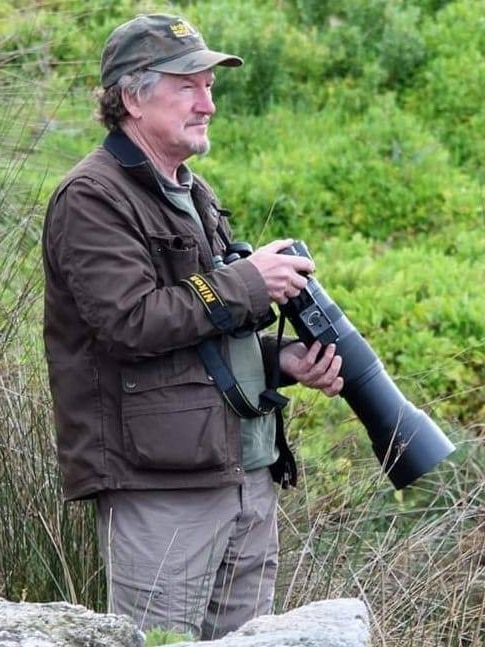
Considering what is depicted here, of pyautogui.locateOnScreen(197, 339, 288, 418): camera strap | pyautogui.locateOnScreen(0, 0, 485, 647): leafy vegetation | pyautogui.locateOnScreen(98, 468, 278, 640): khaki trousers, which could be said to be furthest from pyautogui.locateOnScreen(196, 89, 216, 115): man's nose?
pyautogui.locateOnScreen(0, 0, 485, 647): leafy vegetation

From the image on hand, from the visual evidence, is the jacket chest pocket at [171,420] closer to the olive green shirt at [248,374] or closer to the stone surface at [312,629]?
the olive green shirt at [248,374]

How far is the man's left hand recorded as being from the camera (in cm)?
347

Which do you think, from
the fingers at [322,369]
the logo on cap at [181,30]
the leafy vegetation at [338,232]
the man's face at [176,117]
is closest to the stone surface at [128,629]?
the leafy vegetation at [338,232]

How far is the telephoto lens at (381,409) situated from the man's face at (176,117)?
0.37 metres

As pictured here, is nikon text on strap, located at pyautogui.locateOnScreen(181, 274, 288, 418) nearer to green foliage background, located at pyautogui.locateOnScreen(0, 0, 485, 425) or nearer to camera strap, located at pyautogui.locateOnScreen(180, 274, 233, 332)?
camera strap, located at pyautogui.locateOnScreen(180, 274, 233, 332)

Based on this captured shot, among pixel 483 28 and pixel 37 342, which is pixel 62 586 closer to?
pixel 37 342

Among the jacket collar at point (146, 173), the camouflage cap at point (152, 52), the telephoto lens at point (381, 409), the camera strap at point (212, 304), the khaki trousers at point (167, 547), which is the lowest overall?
the khaki trousers at point (167, 547)

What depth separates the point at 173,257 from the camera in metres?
3.29

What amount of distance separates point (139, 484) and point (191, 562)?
0.74ft

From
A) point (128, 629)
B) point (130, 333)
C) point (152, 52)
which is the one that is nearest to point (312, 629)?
point (128, 629)

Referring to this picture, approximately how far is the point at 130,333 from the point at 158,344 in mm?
71

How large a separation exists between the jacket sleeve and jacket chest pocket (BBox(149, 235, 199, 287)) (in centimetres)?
4

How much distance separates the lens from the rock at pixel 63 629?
207cm

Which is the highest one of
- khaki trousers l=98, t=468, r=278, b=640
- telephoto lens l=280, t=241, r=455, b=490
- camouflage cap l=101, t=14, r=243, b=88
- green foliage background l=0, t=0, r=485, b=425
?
camouflage cap l=101, t=14, r=243, b=88
